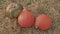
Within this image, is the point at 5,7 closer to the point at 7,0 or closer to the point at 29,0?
the point at 7,0

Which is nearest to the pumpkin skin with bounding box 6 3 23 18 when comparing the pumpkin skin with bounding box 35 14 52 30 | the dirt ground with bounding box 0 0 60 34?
the dirt ground with bounding box 0 0 60 34

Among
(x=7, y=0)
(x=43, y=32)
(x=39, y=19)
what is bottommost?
(x=43, y=32)

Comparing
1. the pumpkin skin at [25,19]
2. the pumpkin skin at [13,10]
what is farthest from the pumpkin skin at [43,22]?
the pumpkin skin at [13,10]

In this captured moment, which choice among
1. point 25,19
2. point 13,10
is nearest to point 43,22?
point 25,19

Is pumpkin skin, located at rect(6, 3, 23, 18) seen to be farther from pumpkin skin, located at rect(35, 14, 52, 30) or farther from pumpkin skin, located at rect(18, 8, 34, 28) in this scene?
pumpkin skin, located at rect(35, 14, 52, 30)

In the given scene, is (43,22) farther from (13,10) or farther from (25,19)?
(13,10)

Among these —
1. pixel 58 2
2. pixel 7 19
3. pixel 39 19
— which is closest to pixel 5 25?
pixel 7 19
